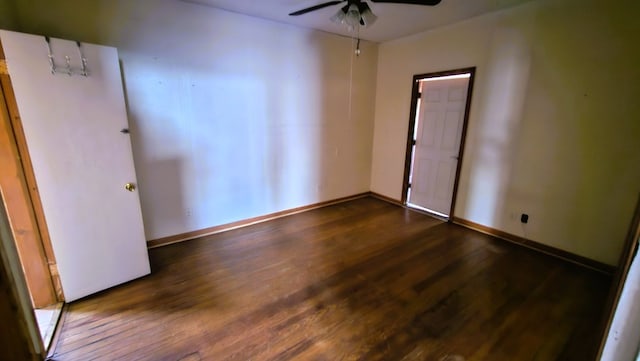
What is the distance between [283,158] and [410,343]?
2783mm

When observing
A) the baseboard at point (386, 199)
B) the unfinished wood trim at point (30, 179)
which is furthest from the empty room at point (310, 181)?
the baseboard at point (386, 199)

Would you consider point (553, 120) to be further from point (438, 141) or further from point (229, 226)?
point (229, 226)

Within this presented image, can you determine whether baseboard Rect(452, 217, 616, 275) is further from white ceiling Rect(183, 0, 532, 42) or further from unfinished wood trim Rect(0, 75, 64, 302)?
unfinished wood trim Rect(0, 75, 64, 302)

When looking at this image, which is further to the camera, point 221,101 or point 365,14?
point 221,101

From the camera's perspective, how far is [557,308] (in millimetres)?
2143

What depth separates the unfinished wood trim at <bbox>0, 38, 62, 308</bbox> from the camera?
1.79 metres

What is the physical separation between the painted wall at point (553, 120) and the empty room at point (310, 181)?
0.02 meters

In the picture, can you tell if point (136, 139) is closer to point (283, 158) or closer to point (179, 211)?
point (179, 211)

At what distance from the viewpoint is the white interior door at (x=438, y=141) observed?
3672mm

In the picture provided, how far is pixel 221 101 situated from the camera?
125 inches

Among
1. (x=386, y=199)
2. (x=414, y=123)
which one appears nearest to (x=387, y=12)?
(x=414, y=123)

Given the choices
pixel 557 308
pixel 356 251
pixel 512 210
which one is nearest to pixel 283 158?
pixel 356 251

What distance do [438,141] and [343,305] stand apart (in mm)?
2875

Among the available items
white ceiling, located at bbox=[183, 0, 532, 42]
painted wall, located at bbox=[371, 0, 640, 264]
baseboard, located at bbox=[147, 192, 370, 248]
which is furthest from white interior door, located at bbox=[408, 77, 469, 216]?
baseboard, located at bbox=[147, 192, 370, 248]
